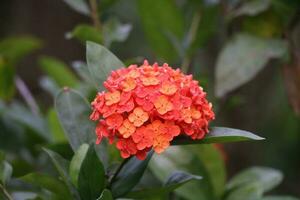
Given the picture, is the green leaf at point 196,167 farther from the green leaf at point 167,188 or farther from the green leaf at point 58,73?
the green leaf at point 58,73

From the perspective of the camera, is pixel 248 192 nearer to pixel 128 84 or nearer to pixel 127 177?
pixel 127 177

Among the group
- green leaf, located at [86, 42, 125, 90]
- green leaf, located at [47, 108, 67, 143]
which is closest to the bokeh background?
green leaf, located at [47, 108, 67, 143]

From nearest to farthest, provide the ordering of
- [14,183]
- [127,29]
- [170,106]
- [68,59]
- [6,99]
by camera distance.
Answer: [170,106] → [14,183] → [127,29] → [6,99] → [68,59]

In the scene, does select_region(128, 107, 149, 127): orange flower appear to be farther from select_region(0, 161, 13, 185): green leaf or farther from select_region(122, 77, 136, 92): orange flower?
select_region(0, 161, 13, 185): green leaf

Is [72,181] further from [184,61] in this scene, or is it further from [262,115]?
[262,115]

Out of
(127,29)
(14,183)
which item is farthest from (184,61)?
(14,183)

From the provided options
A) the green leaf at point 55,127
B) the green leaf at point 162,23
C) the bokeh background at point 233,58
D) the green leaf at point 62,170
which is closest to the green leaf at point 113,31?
the bokeh background at point 233,58

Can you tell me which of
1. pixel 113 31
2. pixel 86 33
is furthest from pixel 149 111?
pixel 113 31
